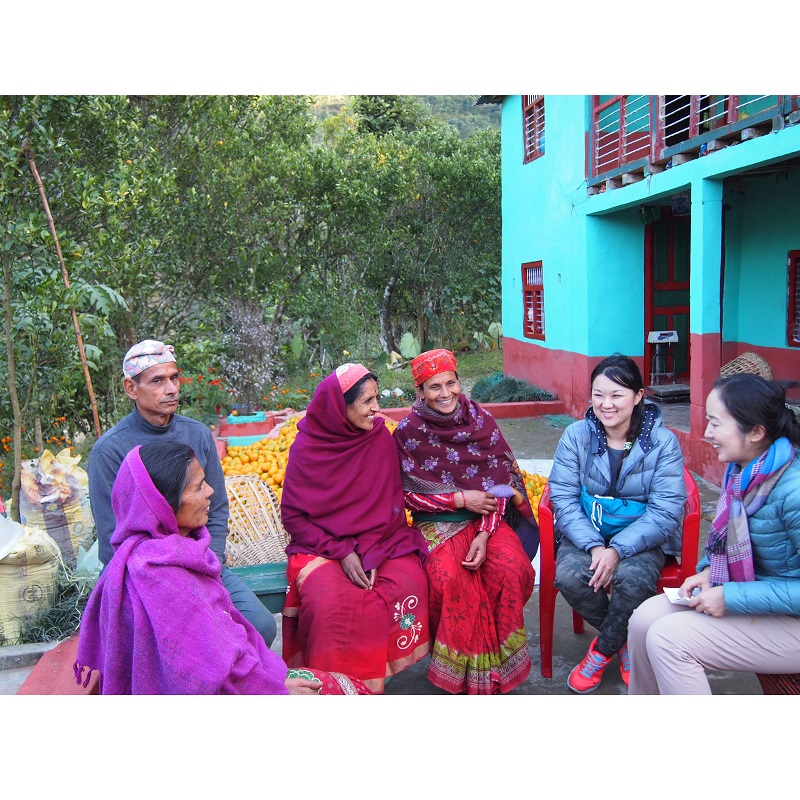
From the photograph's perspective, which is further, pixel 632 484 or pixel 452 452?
pixel 452 452

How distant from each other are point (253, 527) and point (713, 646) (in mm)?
2743

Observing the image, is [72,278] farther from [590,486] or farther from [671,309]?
[671,309]

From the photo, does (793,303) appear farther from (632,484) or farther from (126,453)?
(126,453)

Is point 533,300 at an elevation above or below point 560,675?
above

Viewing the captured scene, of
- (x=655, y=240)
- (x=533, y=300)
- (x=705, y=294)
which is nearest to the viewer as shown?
(x=705, y=294)

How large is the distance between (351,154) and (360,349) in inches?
158

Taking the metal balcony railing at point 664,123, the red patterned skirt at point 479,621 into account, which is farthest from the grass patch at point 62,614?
the metal balcony railing at point 664,123

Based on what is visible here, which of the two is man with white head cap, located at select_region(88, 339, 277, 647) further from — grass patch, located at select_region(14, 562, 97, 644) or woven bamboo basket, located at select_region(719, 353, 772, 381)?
woven bamboo basket, located at select_region(719, 353, 772, 381)

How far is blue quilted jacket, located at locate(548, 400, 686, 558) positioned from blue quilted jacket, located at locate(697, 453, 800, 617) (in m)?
0.67

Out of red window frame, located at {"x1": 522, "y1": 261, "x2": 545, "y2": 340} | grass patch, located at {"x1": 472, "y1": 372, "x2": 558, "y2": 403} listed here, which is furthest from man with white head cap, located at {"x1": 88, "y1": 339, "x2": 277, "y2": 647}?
red window frame, located at {"x1": 522, "y1": 261, "x2": 545, "y2": 340}

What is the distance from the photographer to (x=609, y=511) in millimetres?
3447

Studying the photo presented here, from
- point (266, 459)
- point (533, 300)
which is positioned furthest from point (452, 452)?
point (533, 300)

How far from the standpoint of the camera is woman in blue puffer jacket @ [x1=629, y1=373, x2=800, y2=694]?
8.36ft

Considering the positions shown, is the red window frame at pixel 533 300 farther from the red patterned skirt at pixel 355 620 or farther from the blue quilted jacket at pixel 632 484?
the red patterned skirt at pixel 355 620
